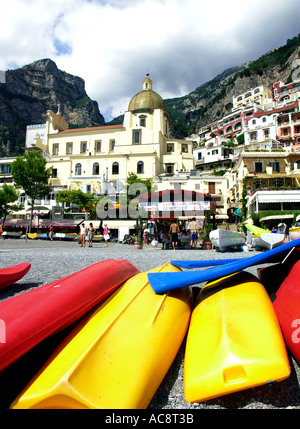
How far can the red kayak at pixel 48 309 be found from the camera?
208 centimetres

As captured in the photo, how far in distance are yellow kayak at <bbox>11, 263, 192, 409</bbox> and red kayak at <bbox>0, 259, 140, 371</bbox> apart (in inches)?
6.0

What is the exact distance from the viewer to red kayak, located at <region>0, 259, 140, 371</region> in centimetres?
208

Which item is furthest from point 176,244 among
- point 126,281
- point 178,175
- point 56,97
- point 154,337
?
point 56,97

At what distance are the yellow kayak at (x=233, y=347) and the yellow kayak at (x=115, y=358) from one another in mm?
228

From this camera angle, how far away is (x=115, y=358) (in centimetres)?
206

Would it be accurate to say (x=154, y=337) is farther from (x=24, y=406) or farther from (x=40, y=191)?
(x=40, y=191)

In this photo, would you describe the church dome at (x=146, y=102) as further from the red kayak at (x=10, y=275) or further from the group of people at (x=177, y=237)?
the red kayak at (x=10, y=275)

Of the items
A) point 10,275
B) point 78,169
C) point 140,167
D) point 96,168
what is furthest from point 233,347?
point 78,169

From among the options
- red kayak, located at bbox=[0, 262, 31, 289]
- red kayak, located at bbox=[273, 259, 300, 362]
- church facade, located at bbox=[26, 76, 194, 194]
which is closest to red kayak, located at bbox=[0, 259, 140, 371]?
red kayak, located at bbox=[273, 259, 300, 362]

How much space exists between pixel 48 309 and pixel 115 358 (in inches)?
30.0

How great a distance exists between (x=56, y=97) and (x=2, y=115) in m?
30.8

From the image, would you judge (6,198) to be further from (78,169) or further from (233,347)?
(233,347)

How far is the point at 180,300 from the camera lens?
3055mm

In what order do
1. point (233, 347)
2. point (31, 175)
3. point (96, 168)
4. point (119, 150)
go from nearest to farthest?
point (233, 347) < point (31, 175) < point (96, 168) < point (119, 150)
